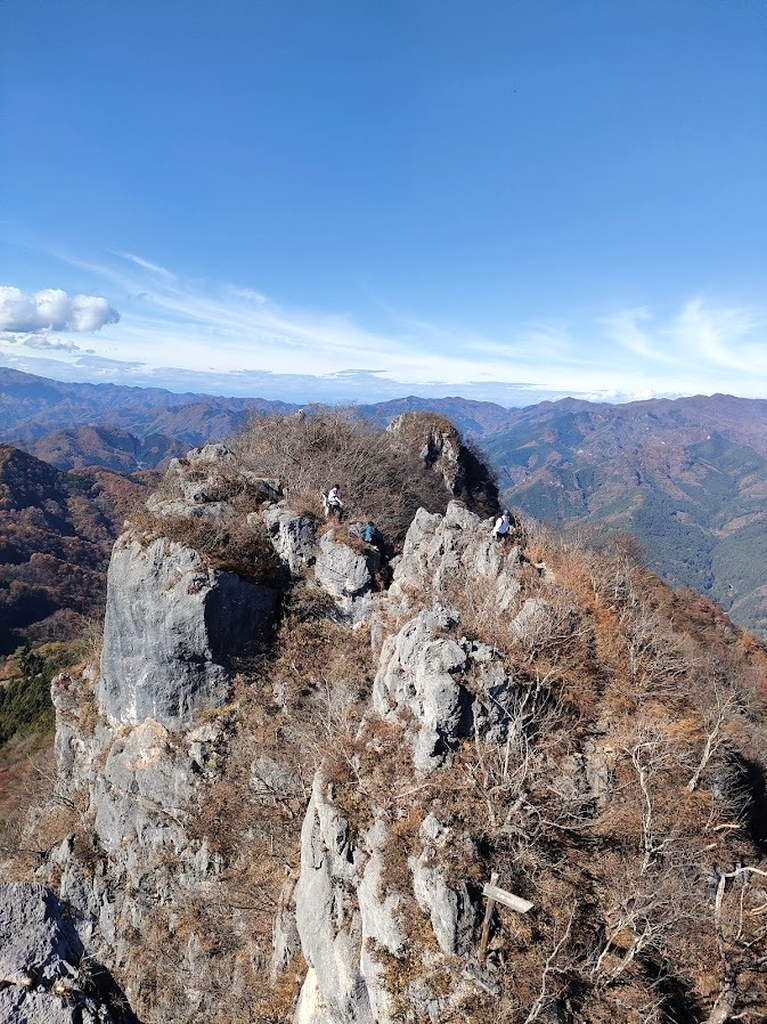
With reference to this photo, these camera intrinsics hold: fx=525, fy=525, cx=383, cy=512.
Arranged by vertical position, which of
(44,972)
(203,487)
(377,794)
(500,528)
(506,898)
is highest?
(500,528)

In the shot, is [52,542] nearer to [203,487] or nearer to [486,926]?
[203,487]

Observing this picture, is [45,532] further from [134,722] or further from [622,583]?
[622,583]

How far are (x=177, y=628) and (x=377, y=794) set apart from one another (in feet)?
34.4

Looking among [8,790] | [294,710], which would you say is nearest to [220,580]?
[294,710]

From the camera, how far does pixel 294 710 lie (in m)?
19.0

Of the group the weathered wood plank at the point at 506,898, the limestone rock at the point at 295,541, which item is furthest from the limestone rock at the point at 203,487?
the weathered wood plank at the point at 506,898

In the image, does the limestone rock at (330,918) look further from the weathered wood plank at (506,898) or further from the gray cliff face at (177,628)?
the gray cliff face at (177,628)

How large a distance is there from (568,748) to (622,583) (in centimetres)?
908

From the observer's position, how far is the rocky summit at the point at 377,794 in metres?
9.93

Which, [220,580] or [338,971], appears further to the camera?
[220,580]

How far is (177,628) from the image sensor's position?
19422 millimetres

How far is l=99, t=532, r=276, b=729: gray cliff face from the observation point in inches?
766

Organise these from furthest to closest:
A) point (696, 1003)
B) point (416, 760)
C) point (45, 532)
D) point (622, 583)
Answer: point (45, 532), point (622, 583), point (416, 760), point (696, 1003)

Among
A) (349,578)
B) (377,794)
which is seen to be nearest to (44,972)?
(377,794)
